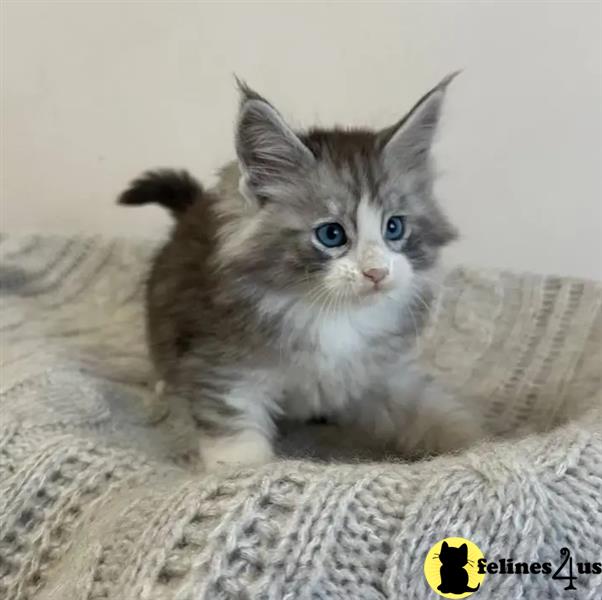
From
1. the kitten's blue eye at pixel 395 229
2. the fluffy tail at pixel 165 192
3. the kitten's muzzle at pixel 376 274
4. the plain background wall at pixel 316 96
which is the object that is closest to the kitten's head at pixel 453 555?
the kitten's muzzle at pixel 376 274

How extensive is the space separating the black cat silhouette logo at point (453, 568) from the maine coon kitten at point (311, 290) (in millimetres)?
367

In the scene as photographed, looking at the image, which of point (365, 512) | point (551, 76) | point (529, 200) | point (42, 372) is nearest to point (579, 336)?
point (529, 200)

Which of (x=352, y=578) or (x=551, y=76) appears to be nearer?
(x=352, y=578)

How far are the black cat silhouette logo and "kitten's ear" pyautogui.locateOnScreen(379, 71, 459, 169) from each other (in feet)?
1.84

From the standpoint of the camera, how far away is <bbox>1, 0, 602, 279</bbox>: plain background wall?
1.68 metres

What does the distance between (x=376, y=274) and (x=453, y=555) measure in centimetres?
38

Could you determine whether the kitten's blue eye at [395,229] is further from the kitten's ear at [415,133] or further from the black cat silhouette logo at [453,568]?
the black cat silhouette logo at [453,568]

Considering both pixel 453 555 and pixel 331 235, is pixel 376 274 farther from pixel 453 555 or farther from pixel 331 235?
pixel 453 555

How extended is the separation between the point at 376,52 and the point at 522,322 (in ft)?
2.05

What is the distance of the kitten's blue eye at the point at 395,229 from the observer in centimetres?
115

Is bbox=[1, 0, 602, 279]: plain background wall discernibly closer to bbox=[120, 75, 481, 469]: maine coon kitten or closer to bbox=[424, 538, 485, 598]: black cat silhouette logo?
bbox=[120, 75, 481, 469]: maine coon kitten

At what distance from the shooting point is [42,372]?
4.03 feet

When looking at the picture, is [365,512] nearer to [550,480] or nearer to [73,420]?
[550,480]

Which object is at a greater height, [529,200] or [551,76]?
[551,76]
